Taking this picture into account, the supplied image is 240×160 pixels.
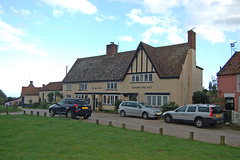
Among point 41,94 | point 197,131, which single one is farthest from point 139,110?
point 41,94

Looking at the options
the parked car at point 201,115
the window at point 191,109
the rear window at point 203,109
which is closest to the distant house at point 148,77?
the parked car at point 201,115

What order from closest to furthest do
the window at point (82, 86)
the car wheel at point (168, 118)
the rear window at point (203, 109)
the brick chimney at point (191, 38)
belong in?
1. the rear window at point (203, 109)
2. the car wheel at point (168, 118)
3. the brick chimney at point (191, 38)
4. the window at point (82, 86)

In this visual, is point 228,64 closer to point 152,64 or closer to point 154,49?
point 152,64

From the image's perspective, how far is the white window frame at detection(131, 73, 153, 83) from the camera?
27066mm

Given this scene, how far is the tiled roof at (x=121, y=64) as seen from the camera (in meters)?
26.1

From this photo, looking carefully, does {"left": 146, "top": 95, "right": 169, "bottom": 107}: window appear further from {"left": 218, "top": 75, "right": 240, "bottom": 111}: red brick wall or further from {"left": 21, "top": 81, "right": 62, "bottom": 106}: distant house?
{"left": 21, "top": 81, "right": 62, "bottom": 106}: distant house

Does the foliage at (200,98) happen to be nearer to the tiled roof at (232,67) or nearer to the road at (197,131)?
the tiled roof at (232,67)

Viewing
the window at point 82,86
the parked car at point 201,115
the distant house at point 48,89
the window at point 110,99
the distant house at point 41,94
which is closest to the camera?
the parked car at point 201,115

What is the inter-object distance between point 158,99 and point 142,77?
374cm

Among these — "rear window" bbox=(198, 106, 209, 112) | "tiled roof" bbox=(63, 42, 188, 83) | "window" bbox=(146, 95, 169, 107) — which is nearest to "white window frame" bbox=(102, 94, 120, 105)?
"tiled roof" bbox=(63, 42, 188, 83)

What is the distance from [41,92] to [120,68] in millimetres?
21932

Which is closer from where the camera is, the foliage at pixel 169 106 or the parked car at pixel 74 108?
the parked car at pixel 74 108

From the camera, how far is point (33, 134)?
10.8 meters

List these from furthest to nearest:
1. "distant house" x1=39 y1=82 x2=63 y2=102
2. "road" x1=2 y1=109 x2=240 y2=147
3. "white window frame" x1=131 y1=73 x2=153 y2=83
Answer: "distant house" x1=39 y1=82 x2=63 y2=102, "white window frame" x1=131 y1=73 x2=153 y2=83, "road" x1=2 y1=109 x2=240 y2=147
